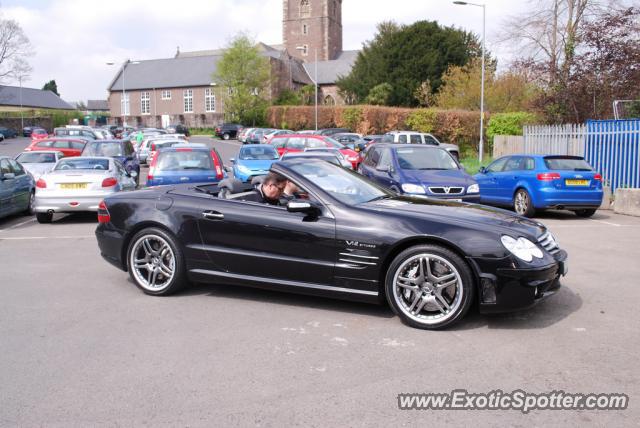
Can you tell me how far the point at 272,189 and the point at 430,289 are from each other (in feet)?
6.60

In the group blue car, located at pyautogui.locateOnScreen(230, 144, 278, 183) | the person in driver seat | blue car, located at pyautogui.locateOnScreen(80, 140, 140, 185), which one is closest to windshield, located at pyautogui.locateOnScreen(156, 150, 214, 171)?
blue car, located at pyautogui.locateOnScreen(230, 144, 278, 183)

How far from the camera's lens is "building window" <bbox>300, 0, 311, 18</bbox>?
320 ft

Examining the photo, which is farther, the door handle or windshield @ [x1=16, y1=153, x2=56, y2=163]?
windshield @ [x1=16, y1=153, x2=56, y2=163]

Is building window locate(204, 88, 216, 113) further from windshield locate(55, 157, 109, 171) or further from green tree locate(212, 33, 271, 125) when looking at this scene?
windshield locate(55, 157, 109, 171)

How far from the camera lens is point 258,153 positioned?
20891 millimetres

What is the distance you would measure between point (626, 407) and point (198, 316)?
146 inches

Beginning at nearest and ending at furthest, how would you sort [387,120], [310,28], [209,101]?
[387,120]
[209,101]
[310,28]

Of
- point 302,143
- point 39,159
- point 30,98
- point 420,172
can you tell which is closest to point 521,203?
point 420,172

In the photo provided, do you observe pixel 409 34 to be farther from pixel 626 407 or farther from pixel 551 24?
pixel 626 407

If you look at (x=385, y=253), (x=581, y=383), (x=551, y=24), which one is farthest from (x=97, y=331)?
(x=551, y=24)

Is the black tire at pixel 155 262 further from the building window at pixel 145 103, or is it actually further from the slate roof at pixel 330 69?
the building window at pixel 145 103

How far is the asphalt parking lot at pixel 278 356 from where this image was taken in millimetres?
3797

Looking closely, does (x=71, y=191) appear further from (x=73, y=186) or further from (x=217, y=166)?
(x=217, y=166)

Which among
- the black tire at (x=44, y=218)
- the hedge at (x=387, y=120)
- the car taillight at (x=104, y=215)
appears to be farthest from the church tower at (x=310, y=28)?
the car taillight at (x=104, y=215)
